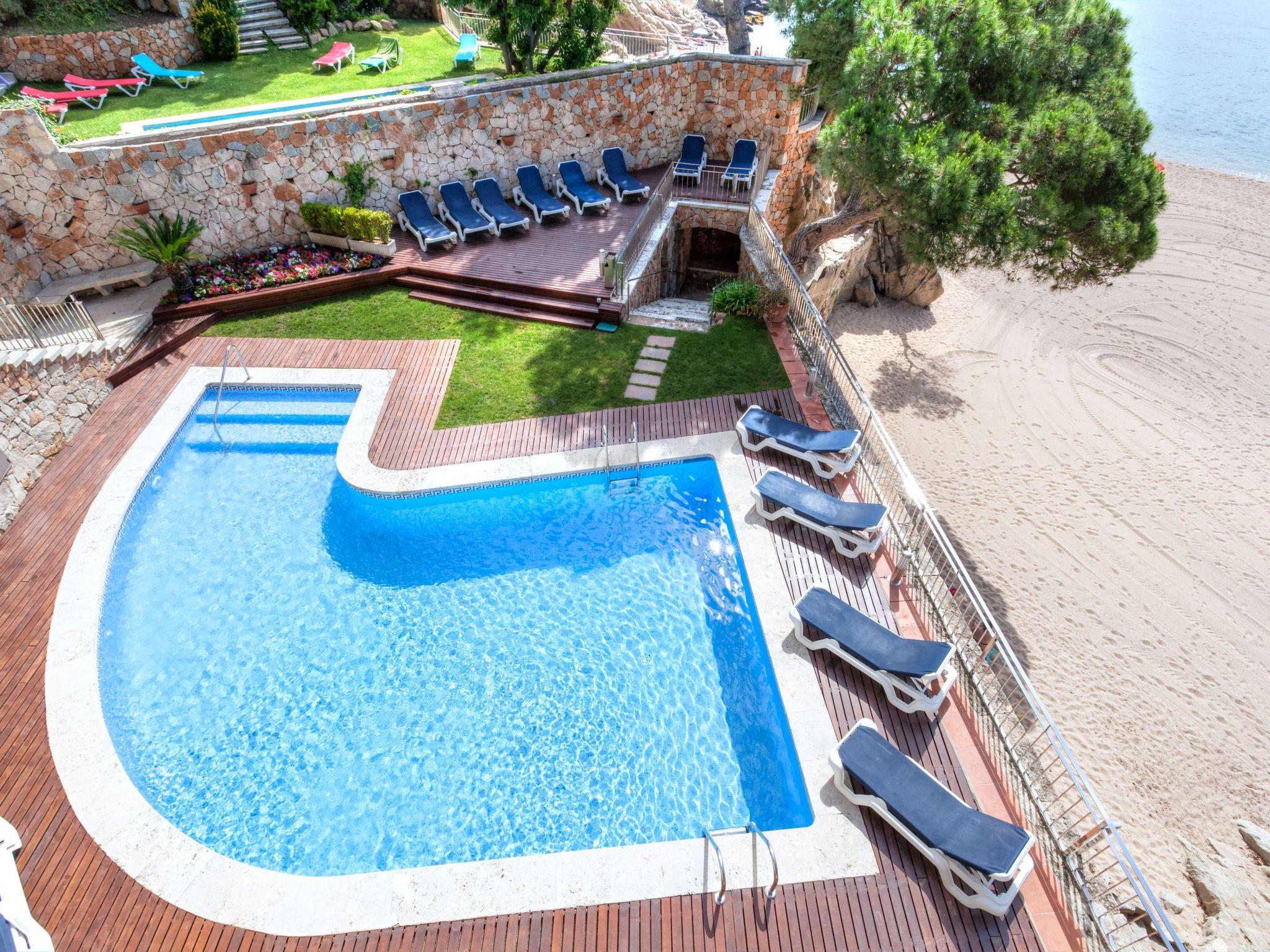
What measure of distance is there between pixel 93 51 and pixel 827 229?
20.6 meters

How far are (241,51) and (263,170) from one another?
10056 mm

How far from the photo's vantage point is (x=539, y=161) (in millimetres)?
17438

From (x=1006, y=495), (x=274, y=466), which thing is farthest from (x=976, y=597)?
(x=274, y=466)

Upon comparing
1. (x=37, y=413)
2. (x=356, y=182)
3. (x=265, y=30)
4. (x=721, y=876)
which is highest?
(x=265, y=30)

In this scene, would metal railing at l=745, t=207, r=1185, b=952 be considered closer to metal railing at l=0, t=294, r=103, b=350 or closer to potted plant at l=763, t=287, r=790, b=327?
potted plant at l=763, t=287, r=790, b=327

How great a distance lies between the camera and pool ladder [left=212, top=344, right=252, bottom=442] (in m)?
12.0

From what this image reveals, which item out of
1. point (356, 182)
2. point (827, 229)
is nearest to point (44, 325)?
point (356, 182)

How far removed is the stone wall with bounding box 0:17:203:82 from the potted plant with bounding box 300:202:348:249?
9245 millimetres

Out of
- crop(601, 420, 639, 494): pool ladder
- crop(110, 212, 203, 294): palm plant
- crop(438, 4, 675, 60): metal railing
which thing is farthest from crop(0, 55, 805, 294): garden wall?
crop(601, 420, 639, 494): pool ladder

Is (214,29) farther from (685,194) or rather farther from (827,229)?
(827,229)

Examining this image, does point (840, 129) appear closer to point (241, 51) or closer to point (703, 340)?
point (703, 340)

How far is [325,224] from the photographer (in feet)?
50.1

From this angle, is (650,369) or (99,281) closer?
(650,369)

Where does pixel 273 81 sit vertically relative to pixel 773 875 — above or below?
above
